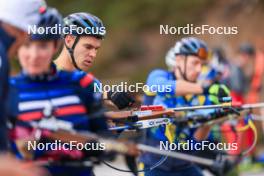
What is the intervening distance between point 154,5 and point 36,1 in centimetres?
→ 1819

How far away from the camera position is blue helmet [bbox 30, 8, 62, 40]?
5145mm

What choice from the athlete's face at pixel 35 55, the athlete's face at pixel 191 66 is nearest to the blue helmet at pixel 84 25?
the athlete's face at pixel 35 55

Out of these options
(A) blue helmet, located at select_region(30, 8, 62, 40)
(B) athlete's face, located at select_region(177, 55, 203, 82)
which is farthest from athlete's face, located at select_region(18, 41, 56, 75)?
(B) athlete's face, located at select_region(177, 55, 203, 82)

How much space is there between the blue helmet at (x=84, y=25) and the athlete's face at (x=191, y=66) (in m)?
2.46

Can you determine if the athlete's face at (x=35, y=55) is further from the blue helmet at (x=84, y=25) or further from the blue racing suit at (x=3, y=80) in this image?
the blue helmet at (x=84, y=25)

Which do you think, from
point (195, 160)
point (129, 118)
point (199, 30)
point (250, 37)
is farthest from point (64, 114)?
point (250, 37)

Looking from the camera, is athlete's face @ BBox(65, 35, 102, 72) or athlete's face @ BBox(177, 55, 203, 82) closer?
athlete's face @ BBox(65, 35, 102, 72)

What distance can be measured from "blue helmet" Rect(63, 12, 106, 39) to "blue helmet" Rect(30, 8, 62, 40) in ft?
4.92

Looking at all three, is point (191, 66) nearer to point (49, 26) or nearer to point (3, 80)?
A: point (49, 26)

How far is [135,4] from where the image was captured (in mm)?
23422

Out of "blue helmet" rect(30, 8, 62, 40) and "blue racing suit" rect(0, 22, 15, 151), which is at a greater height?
"blue helmet" rect(30, 8, 62, 40)

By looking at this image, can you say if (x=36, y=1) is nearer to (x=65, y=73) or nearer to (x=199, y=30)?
(x=65, y=73)

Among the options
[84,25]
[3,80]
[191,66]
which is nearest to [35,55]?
[3,80]

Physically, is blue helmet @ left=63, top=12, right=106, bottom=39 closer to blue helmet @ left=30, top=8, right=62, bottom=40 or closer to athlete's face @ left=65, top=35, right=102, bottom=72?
athlete's face @ left=65, top=35, right=102, bottom=72
